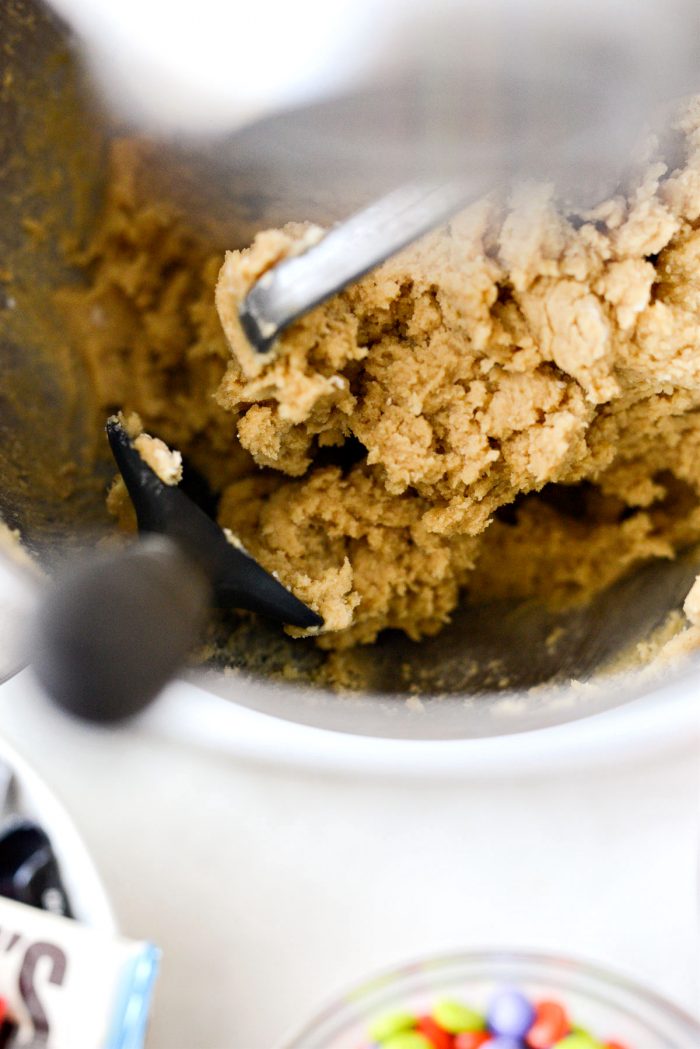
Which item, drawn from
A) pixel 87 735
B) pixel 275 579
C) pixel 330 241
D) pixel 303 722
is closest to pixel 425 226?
pixel 330 241

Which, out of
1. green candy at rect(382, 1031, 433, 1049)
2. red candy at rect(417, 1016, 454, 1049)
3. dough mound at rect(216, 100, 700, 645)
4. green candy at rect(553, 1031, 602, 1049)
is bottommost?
green candy at rect(553, 1031, 602, 1049)

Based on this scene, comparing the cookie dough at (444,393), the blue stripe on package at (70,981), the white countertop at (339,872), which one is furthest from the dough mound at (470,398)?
the blue stripe on package at (70,981)

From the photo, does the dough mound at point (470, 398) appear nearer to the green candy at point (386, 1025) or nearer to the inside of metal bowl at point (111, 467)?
the inside of metal bowl at point (111, 467)

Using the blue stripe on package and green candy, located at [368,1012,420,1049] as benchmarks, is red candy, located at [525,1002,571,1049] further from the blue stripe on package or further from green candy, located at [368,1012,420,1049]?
the blue stripe on package

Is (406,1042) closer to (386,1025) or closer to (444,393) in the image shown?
(386,1025)

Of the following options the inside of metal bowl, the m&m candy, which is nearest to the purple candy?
the m&m candy

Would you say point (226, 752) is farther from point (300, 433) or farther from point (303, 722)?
point (300, 433)

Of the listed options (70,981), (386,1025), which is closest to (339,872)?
(386,1025)
